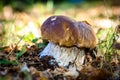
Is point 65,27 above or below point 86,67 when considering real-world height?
above

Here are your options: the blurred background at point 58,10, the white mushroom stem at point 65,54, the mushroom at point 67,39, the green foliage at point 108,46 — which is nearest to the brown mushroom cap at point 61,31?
the mushroom at point 67,39

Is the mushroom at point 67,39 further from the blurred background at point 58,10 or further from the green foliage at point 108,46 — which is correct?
the blurred background at point 58,10

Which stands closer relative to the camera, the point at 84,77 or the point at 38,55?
the point at 84,77

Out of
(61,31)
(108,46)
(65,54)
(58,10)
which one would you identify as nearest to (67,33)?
(61,31)

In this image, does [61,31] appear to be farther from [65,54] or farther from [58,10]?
[58,10]

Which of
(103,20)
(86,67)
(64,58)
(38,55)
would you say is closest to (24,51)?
(38,55)

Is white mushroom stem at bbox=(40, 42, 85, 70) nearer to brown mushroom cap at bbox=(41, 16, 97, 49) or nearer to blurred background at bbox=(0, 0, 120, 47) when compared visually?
brown mushroom cap at bbox=(41, 16, 97, 49)

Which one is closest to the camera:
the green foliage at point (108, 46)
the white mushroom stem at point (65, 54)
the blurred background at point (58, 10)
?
the white mushroom stem at point (65, 54)

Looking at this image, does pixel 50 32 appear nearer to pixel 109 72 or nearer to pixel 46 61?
pixel 46 61
